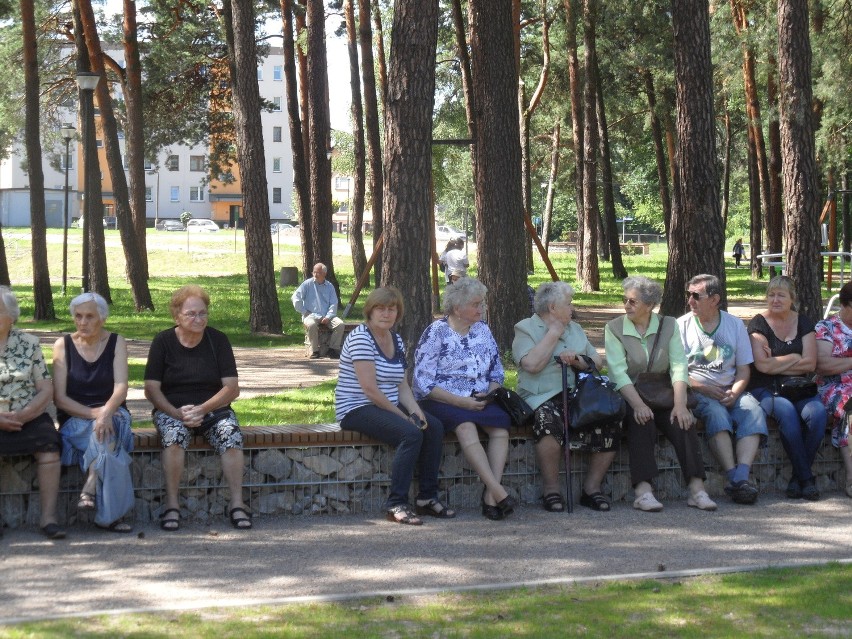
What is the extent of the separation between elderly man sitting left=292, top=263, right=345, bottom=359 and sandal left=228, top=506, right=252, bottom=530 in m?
9.28

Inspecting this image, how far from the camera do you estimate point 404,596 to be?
5.21 m

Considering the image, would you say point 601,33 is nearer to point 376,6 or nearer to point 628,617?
point 376,6

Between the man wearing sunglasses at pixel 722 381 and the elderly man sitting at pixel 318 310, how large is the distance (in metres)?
8.52

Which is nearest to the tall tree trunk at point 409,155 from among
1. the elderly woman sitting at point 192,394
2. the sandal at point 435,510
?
the elderly woman sitting at point 192,394

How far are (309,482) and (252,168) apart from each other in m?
11.9

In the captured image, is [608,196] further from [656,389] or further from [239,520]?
[239,520]

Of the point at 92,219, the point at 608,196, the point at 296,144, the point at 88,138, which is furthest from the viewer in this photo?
the point at 608,196

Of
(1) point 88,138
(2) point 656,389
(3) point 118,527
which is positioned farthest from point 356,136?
(3) point 118,527

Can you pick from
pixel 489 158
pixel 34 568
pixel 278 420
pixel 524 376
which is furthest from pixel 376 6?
pixel 34 568

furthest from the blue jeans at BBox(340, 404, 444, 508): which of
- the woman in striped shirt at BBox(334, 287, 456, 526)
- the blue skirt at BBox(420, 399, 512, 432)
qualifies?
the blue skirt at BBox(420, 399, 512, 432)

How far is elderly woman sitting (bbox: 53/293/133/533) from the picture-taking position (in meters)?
6.32

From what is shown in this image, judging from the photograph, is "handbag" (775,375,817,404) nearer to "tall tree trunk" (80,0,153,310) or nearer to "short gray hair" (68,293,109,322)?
"short gray hair" (68,293,109,322)

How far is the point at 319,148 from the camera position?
23.9 meters

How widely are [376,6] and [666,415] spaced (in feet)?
75.5
